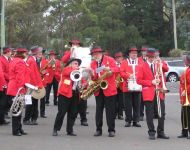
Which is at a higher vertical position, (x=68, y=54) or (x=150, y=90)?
(x=68, y=54)

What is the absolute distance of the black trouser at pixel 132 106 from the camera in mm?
13797

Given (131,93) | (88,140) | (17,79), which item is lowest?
(88,140)

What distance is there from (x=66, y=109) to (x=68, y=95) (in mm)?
366

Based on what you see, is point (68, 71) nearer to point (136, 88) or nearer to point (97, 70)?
point (97, 70)

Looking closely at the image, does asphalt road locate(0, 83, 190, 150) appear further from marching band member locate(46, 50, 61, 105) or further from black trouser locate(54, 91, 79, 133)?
marching band member locate(46, 50, 61, 105)

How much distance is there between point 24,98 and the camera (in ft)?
38.4

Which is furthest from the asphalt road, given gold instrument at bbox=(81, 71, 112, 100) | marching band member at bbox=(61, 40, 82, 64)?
marching band member at bbox=(61, 40, 82, 64)

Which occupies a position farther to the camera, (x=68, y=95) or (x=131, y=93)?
(x=131, y=93)

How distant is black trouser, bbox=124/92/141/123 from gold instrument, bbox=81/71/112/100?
2.18 meters

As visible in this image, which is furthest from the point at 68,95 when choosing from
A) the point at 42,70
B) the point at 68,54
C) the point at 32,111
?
the point at 42,70

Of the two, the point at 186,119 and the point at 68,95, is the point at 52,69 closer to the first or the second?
the point at 68,95

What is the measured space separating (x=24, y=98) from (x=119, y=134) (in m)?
2.45

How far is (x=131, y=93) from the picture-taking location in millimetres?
13953

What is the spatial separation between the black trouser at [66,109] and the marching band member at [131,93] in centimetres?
215
